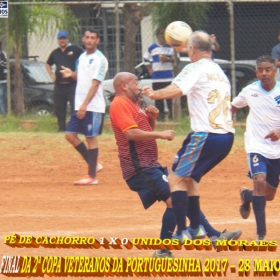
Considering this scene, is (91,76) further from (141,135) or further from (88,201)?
(141,135)

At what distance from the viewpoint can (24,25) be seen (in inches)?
732

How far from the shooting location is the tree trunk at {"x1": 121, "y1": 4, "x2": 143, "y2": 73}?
1909 centimetres

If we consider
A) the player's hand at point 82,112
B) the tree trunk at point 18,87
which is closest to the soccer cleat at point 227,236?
the player's hand at point 82,112

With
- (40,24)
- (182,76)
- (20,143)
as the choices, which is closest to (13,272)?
(182,76)

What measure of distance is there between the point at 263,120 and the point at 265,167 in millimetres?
501

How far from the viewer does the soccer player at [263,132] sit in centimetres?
884

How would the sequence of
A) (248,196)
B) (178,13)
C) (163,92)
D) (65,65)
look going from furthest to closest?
(178,13) < (65,65) < (248,196) < (163,92)

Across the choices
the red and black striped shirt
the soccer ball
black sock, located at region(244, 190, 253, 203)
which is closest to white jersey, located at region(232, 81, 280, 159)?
black sock, located at region(244, 190, 253, 203)

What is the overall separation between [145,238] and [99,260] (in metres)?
1.16

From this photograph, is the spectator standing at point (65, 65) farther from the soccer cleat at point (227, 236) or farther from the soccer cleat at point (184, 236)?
the soccer cleat at point (184, 236)

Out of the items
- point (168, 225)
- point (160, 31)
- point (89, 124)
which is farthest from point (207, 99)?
point (160, 31)

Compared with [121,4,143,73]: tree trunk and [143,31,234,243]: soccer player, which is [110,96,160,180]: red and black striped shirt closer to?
[143,31,234,243]: soccer player

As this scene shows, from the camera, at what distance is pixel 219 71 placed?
8320 mm

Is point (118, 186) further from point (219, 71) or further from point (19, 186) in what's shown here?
point (219, 71)
